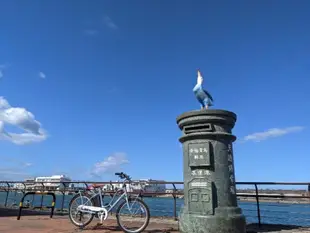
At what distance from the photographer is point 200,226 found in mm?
5113

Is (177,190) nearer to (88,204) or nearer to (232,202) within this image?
(88,204)

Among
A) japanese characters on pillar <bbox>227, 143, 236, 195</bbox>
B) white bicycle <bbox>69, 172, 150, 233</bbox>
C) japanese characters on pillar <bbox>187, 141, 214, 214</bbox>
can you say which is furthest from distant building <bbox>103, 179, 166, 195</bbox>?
japanese characters on pillar <bbox>227, 143, 236, 195</bbox>

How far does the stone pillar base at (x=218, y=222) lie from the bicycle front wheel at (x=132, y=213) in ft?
3.40

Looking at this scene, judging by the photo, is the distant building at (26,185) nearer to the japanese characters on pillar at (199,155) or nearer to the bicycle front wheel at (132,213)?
the bicycle front wheel at (132,213)

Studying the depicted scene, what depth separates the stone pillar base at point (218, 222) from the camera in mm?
5051

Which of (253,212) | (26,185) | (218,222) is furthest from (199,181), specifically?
(253,212)

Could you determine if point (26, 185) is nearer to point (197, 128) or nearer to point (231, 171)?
point (197, 128)

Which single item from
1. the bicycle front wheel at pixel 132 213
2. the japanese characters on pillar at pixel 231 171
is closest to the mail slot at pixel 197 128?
the japanese characters on pillar at pixel 231 171

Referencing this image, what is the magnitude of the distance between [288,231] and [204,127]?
2.70m

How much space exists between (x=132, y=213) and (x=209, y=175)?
Result: 179cm

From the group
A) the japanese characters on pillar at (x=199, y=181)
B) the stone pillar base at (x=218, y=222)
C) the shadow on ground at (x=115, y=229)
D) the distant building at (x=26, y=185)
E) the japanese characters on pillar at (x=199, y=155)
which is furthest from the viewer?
the distant building at (x=26, y=185)

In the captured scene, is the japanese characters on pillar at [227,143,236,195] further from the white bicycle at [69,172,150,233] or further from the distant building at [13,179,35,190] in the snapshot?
the distant building at [13,179,35,190]

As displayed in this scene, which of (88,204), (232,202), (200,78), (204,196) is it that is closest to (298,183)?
(232,202)

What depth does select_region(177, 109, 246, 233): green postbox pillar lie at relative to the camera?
5145 mm
